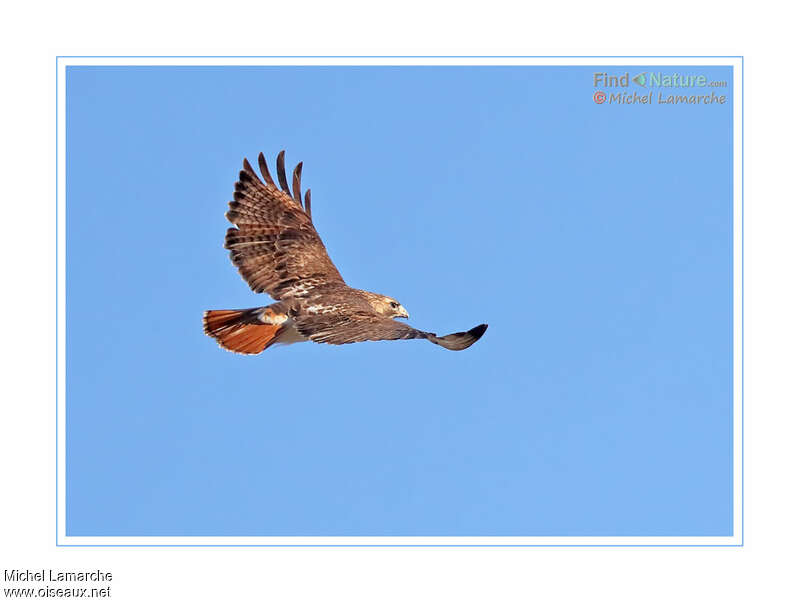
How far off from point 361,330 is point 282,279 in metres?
1.86

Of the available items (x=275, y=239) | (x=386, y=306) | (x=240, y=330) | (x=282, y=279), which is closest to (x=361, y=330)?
(x=240, y=330)

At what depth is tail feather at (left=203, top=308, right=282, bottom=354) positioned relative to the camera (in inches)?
407

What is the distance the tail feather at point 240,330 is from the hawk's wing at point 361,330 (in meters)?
0.39

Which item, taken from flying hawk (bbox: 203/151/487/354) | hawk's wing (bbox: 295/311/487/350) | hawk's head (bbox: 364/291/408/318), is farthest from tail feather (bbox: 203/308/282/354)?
hawk's head (bbox: 364/291/408/318)

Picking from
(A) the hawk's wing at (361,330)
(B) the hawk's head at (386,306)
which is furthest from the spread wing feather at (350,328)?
(B) the hawk's head at (386,306)

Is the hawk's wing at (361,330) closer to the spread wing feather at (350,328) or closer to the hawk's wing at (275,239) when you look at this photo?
the spread wing feather at (350,328)

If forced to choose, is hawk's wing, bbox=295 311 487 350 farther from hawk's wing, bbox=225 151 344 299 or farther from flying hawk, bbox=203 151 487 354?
hawk's wing, bbox=225 151 344 299

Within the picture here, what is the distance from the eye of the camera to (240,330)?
34.1 feet

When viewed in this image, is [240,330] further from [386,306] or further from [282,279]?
[386,306]

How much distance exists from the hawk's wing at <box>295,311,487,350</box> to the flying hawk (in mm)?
15

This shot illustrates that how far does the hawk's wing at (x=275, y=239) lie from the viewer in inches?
427
